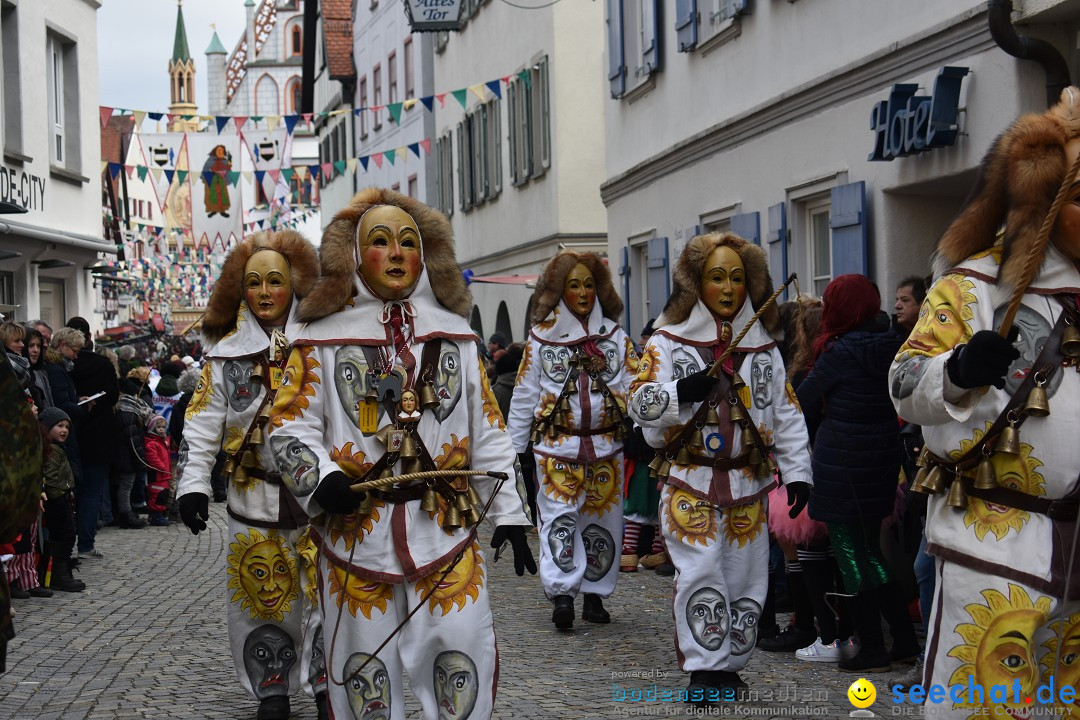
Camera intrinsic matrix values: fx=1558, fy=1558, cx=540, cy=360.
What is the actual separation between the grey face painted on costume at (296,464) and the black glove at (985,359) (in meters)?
2.06

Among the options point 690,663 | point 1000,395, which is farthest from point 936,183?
point 1000,395

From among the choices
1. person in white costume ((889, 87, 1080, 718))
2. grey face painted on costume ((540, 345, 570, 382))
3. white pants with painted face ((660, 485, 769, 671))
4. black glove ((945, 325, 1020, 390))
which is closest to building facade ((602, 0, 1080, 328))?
grey face painted on costume ((540, 345, 570, 382))

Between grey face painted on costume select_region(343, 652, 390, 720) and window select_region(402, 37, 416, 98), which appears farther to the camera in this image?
window select_region(402, 37, 416, 98)

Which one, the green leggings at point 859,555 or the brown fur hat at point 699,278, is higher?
the brown fur hat at point 699,278

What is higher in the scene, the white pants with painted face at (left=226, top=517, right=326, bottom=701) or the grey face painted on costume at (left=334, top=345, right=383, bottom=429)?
the grey face painted on costume at (left=334, top=345, right=383, bottom=429)

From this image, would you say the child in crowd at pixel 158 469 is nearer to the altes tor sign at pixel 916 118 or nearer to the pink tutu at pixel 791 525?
the altes tor sign at pixel 916 118

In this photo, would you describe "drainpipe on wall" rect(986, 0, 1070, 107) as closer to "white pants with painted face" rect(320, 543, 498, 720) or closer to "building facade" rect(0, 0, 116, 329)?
"white pants with painted face" rect(320, 543, 498, 720)

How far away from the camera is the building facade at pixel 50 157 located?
19906 millimetres

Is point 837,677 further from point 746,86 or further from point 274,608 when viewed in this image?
point 746,86

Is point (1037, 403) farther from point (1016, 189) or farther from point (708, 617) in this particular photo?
point (708, 617)

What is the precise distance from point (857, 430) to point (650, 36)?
10858 mm

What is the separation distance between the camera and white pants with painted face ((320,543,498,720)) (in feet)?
15.8

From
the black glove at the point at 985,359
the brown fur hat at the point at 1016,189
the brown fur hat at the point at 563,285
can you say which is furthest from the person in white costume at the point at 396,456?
the brown fur hat at the point at 563,285

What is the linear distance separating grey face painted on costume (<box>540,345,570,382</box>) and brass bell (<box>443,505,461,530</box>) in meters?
4.54
